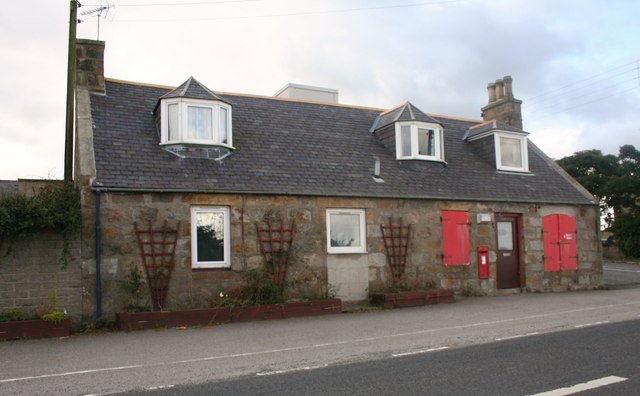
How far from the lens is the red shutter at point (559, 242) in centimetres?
1766

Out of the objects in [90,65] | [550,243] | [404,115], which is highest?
[90,65]

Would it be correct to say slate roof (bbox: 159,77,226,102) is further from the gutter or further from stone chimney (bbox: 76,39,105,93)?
the gutter

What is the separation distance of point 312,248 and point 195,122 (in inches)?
172

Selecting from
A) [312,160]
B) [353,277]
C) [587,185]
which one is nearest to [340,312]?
[353,277]

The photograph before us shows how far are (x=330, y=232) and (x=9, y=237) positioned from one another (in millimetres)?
7196

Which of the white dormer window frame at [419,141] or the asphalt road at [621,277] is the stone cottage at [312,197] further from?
the asphalt road at [621,277]

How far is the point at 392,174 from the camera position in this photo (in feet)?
53.1

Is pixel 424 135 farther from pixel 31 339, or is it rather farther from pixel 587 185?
pixel 587 185

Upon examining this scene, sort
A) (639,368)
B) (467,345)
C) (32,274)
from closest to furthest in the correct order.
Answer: (639,368) → (467,345) → (32,274)

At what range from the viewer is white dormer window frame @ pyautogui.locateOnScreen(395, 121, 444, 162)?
56.2 ft

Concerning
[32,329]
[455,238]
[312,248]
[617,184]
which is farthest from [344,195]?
[617,184]

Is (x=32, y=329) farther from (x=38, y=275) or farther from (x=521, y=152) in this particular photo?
(x=521, y=152)

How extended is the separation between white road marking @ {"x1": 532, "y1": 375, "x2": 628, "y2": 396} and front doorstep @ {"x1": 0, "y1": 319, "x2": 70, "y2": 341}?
8606 millimetres

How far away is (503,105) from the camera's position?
21453 millimetres
